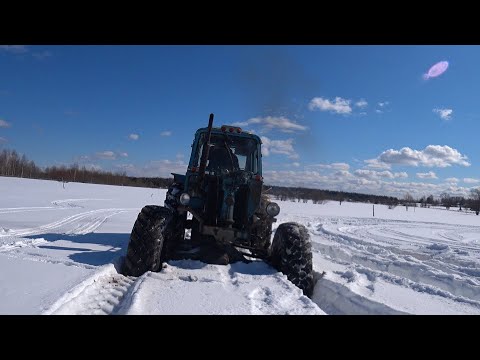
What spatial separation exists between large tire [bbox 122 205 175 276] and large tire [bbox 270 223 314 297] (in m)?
1.70

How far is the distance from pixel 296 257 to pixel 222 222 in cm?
127

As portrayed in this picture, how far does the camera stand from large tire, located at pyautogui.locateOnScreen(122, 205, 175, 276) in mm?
4973

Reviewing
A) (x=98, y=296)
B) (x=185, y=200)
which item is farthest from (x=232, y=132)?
(x=98, y=296)

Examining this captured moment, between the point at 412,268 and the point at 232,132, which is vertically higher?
the point at 232,132

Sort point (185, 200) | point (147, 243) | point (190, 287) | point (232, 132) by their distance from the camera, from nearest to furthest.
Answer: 1. point (190, 287)
2. point (147, 243)
3. point (185, 200)
4. point (232, 132)

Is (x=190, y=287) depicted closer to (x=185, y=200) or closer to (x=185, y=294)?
(x=185, y=294)

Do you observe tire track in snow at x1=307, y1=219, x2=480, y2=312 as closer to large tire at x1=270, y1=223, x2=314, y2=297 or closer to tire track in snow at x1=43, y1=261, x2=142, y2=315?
large tire at x1=270, y1=223, x2=314, y2=297

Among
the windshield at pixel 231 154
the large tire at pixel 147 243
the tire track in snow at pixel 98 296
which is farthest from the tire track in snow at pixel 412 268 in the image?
the windshield at pixel 231 154

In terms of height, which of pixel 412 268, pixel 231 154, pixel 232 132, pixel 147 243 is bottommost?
pixel 412 268

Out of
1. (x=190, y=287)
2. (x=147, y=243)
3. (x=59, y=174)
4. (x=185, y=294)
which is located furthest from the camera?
(x=59, y=174)

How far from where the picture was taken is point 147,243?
5.06 metres
